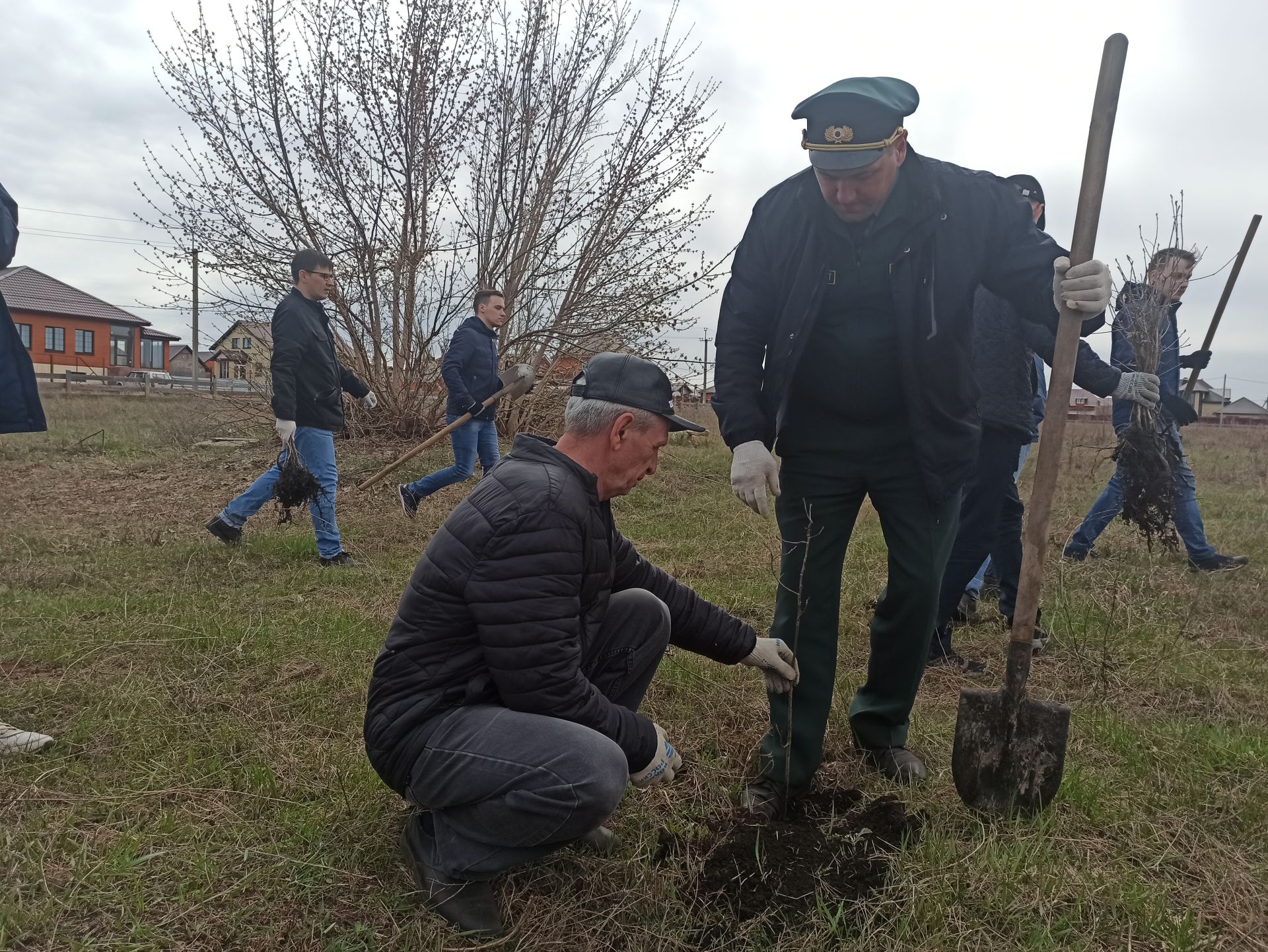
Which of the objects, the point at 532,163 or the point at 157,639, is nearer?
the point at 157,639

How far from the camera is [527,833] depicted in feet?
6.33

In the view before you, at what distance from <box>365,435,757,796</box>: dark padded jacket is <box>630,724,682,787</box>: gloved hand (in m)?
0.02

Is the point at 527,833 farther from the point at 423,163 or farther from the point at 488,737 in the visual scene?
the point at 423,163

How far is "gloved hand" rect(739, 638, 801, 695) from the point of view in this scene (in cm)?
246

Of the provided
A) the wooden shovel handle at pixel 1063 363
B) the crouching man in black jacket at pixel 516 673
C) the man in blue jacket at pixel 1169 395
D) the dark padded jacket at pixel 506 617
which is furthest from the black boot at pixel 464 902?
the man in blue jacket at pixel 1169 395

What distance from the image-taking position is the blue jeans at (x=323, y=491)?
5.56m

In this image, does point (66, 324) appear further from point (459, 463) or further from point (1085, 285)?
point (1085, 285)

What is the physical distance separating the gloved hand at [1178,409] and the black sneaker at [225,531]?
603 cm

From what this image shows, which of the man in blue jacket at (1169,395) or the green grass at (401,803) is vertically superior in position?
the man in blue jacket at (1169,395)

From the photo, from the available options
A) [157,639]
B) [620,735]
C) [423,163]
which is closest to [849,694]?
[620,735]

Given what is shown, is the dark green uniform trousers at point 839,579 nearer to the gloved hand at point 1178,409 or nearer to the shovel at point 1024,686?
the shovel at point 1024,686

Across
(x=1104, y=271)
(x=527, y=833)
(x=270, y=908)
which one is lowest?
(x=270, y=908)

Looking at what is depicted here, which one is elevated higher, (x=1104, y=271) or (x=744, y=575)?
(x=1104, y=271)

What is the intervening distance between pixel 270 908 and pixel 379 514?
18.7 ft
